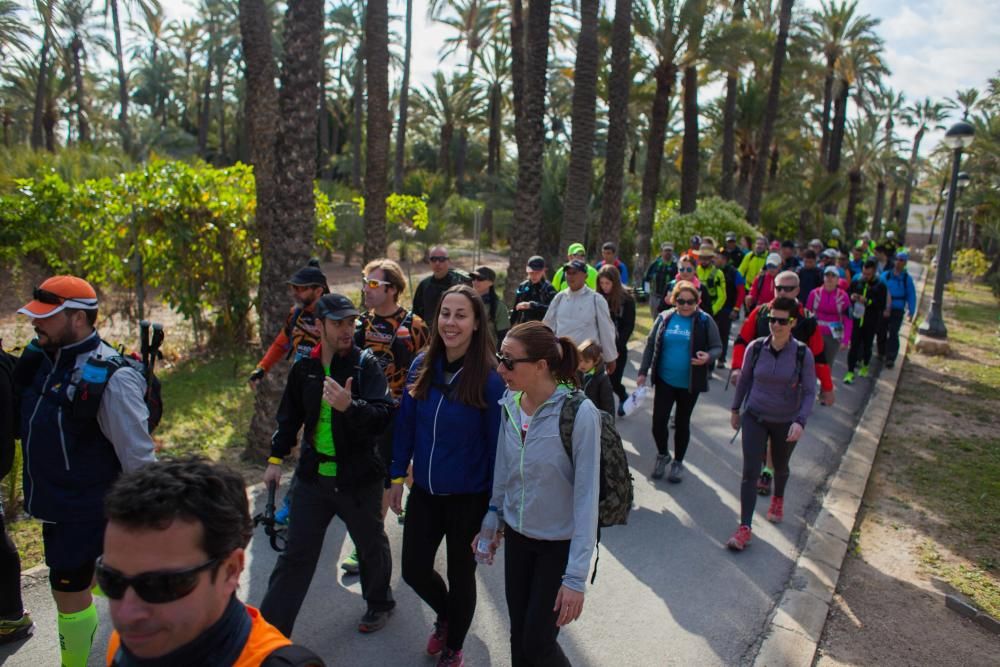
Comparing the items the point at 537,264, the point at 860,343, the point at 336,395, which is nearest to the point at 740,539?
the point at 336,395

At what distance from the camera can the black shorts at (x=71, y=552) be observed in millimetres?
3303

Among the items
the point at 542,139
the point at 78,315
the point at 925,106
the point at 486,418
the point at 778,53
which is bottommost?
the point at 486,418

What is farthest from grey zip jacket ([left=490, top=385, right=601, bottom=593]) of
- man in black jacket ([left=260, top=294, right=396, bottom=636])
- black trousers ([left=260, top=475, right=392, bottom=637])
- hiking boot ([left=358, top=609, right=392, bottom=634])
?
hiking boot ([left=358, top=609, right=392, bottom=634])

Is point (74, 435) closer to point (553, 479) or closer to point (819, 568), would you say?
point (553, 479)

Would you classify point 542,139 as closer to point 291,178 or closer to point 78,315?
point 291,178

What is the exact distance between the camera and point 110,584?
1.56 metres

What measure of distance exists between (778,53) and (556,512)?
26.2 metres

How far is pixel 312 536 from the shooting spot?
12.1 feet

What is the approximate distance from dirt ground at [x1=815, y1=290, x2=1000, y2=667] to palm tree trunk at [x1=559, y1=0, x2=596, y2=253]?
675 centimetres

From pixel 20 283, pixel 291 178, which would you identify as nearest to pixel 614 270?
pixel 291 178

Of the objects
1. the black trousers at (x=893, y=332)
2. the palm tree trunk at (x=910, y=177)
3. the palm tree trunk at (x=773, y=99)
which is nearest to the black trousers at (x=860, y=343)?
the black trousers at (x=893, y=332)

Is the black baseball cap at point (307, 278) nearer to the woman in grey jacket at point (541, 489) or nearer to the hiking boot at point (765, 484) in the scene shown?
the woman in grey jacket at point (541, 489)

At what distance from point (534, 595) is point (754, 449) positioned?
311cm

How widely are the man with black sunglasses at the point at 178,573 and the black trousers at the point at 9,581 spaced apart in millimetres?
2706
